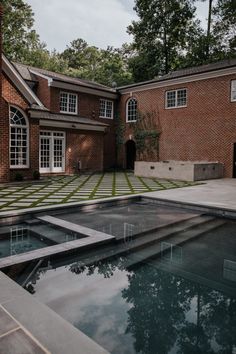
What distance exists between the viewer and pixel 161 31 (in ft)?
102

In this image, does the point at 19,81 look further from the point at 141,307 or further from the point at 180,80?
the point at 141,307

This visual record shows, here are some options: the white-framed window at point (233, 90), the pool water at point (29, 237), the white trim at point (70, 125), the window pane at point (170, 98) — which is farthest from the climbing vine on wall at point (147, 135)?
the pool water at point (29, 237)

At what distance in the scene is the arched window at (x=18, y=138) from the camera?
12.9 meters

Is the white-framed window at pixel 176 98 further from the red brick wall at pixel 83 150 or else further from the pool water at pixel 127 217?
the pool water at pixel 127 217

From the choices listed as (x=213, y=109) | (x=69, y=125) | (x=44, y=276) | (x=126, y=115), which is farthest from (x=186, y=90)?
(x=44, y=276)

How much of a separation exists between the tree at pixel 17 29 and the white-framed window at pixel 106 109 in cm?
1722

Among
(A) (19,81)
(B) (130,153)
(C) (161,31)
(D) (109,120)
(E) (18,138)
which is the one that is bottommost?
(B) (130,153)

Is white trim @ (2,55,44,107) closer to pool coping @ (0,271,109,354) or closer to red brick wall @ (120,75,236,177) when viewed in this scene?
red brick wall @ (120,75,236,177)

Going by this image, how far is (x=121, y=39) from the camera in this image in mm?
38219

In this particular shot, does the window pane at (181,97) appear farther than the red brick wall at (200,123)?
Yes

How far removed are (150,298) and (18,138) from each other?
1162 centimetres

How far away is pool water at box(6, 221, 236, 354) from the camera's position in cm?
251

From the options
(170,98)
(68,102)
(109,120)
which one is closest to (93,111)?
(109,120)

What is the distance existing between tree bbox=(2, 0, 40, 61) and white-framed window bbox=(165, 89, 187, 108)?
2199cm
